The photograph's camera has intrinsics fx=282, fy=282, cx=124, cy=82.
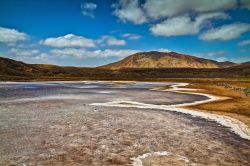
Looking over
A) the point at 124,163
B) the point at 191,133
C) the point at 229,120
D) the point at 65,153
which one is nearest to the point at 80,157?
the point at 65,153

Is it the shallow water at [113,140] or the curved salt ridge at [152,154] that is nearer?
the curved salt ridge at [152,154]

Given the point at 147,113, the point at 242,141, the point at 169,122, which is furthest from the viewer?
the point at 147,113

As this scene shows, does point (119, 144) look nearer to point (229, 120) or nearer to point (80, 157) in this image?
point (80, 157)

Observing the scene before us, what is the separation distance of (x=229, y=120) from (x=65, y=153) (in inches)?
469

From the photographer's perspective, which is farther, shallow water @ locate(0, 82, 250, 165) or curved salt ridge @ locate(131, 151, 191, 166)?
shallow water @ locate(0, 82, 250, 165)

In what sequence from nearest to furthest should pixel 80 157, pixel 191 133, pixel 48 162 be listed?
pixel 48 162 < pixel 80 157 < pixel 191 133

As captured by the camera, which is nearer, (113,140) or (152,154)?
(152,154)

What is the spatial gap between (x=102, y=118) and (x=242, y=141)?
8.84m

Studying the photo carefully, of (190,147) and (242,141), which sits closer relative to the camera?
(190,147)

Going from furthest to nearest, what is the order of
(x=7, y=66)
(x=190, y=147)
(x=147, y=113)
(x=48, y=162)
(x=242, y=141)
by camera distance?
(x=7, y=66)
(x=147, y=113)
(x=242, y=141)
(x=190, y=147)
(x=48, y=162)

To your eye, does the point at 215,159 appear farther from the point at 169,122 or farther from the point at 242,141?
the point at 169,122

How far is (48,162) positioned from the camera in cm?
975

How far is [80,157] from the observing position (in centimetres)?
1038

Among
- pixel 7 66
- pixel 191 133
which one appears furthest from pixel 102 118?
pixel 7 66
